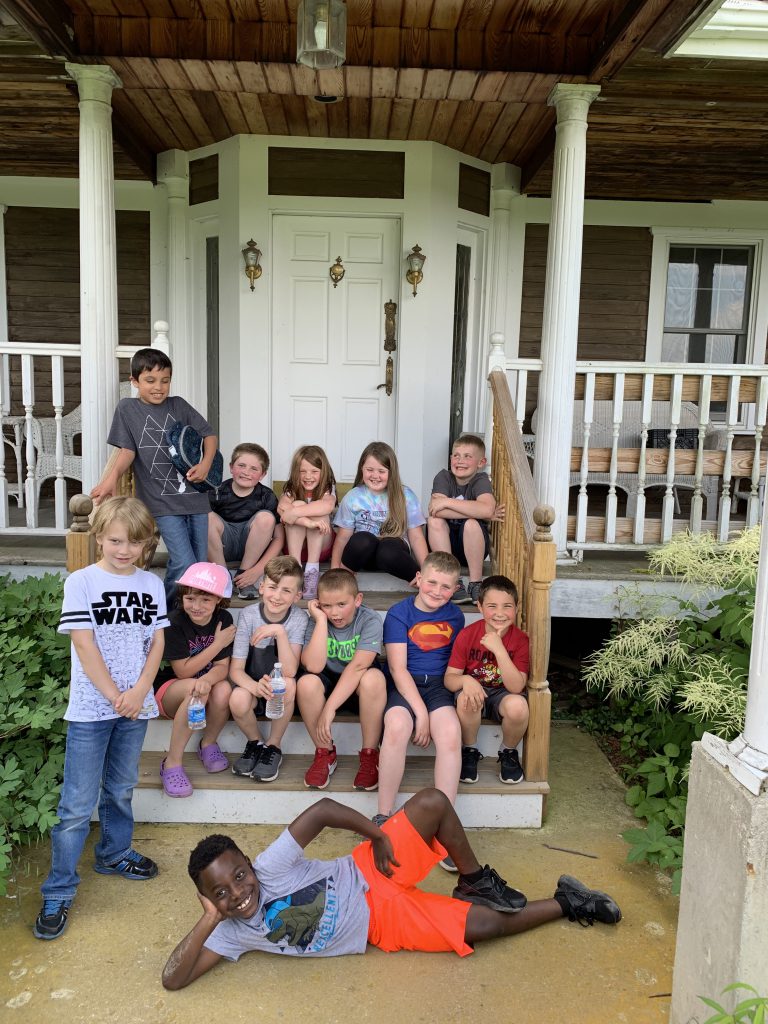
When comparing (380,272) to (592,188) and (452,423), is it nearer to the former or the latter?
(452,423)

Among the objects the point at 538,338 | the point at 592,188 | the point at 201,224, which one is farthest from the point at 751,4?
the point at 201,224

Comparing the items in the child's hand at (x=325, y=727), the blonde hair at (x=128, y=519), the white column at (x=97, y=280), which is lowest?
the child's hand at (x=325, y=727)

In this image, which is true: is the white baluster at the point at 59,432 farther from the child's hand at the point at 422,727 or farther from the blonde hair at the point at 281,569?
the child's hand at the point at 422,727

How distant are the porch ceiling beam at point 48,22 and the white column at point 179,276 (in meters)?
1.93

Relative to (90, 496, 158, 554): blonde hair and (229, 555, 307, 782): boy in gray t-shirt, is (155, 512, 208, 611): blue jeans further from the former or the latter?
(90, 496, 158, 554): blonde hair

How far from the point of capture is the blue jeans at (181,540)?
379 centimetres

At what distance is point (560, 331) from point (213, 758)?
2.85 m

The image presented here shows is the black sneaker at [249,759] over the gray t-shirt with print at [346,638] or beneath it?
beneath

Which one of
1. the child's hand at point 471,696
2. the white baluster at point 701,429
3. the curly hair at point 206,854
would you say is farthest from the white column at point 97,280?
the white baluster at point 701,429

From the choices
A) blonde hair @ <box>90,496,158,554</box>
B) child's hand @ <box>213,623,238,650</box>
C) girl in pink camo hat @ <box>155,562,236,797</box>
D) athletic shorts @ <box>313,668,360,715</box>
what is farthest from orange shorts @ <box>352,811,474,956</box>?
blonde hair @ <box>90,496,158,554</box>

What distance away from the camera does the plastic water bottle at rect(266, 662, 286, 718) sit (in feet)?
10.4

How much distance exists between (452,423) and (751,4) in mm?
3155

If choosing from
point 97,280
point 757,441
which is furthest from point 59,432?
point 757,441

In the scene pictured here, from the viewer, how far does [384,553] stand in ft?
13.6
